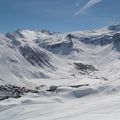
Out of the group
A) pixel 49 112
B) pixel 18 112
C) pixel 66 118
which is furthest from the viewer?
pixel 18 112

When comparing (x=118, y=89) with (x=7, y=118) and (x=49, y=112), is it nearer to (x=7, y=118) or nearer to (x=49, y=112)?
(x=49, y=112)

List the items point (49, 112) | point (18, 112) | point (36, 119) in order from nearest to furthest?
point (36, 119), point (49, 112), point (18, 112)

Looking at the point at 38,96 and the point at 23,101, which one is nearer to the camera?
the point at 23,101

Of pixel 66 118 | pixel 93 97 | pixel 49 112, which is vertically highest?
pixel 93 97

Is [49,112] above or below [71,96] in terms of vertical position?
below

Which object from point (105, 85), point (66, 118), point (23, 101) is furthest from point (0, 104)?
point (66, 118)

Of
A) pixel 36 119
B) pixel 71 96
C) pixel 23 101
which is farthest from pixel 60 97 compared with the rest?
pixel 36 119

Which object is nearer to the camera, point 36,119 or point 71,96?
point 36,119

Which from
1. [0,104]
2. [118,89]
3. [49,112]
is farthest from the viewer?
[0,104]

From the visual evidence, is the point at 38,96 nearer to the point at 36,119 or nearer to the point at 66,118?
the point at 36,119
